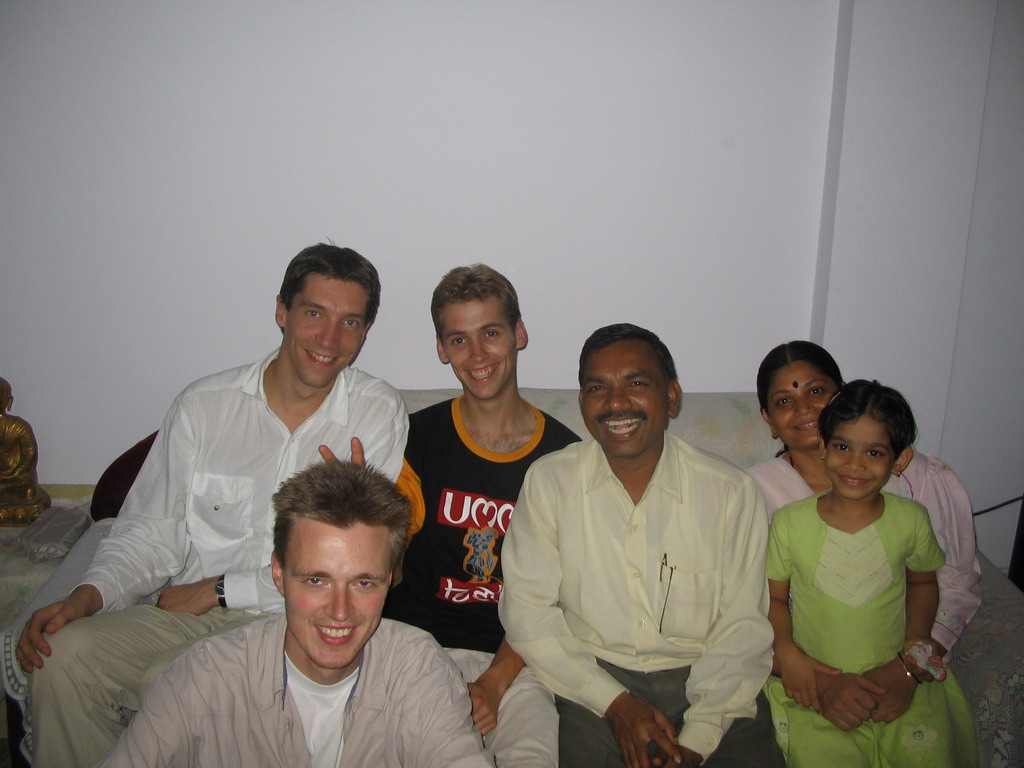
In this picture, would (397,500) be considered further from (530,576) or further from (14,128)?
(14,128)

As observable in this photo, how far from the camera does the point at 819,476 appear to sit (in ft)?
6.34

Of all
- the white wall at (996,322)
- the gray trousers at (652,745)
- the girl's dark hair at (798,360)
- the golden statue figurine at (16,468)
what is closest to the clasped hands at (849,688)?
the gray trousers at (652,745)

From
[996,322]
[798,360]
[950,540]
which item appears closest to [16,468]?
[798,360]

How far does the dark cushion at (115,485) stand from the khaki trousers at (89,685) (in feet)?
1.87

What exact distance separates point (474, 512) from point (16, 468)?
73.1 inches

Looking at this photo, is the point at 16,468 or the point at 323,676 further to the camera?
the point at 16,468

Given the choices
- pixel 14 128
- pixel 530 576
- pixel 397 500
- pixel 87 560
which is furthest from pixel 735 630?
pixel 14 128

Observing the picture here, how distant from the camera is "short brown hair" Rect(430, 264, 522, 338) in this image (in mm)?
1931

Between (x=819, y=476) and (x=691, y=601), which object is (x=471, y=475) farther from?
(x=819, y=476)

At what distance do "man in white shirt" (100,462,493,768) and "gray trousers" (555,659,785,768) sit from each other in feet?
1.23

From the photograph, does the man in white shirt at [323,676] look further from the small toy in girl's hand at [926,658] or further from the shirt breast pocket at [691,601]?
the small toy in girl's hand at [926,658]

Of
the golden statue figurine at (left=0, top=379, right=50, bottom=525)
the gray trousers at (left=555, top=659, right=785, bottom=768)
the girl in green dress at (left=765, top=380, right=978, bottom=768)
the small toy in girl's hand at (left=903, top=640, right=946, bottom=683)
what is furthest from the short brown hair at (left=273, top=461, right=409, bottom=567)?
the golden statue figurine at (left=0, top=379, right=50, bottom=525)

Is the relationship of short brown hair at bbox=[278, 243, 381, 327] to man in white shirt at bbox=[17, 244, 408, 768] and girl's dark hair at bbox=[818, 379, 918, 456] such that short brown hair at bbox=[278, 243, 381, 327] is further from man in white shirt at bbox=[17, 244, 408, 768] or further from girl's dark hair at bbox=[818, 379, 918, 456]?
girl's dark hair at bbox=[818, 379, 918, 456]

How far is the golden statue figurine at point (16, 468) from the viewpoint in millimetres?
2486
